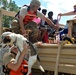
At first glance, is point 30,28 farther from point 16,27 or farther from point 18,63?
point 18,63

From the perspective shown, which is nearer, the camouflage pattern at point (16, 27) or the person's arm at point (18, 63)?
the person's arm at point (18, 63)

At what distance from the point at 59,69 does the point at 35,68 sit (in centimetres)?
66

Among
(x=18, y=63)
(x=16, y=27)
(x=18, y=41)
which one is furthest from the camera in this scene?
(x=16, y=27)

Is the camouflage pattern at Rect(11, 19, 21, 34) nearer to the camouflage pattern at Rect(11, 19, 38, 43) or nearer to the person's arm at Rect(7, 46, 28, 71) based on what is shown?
the camouflage pattern at Rect(11, 19, 38, 43)

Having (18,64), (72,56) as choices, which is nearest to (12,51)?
(18,64)

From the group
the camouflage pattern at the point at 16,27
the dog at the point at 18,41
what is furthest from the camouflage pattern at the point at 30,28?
the dog at the point at 18,41

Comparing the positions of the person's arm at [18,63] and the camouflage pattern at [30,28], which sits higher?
the camouflage pattern at [30,28]

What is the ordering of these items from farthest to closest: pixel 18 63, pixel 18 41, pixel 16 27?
pixel 16 27 → pixel 18 63 → pixel 18 41

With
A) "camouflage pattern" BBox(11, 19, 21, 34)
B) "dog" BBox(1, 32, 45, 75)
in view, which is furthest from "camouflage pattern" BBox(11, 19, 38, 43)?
"dog" BBox(1, 32, 45, 75)

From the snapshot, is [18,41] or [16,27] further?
[16,27]

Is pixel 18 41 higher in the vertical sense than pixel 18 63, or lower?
higher

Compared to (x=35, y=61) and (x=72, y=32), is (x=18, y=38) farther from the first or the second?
(x=72, y=32)

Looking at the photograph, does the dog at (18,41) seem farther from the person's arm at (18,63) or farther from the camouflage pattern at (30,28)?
the camouflage pattern at (30,28)

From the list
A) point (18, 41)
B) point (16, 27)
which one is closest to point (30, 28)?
point (16, 27)
